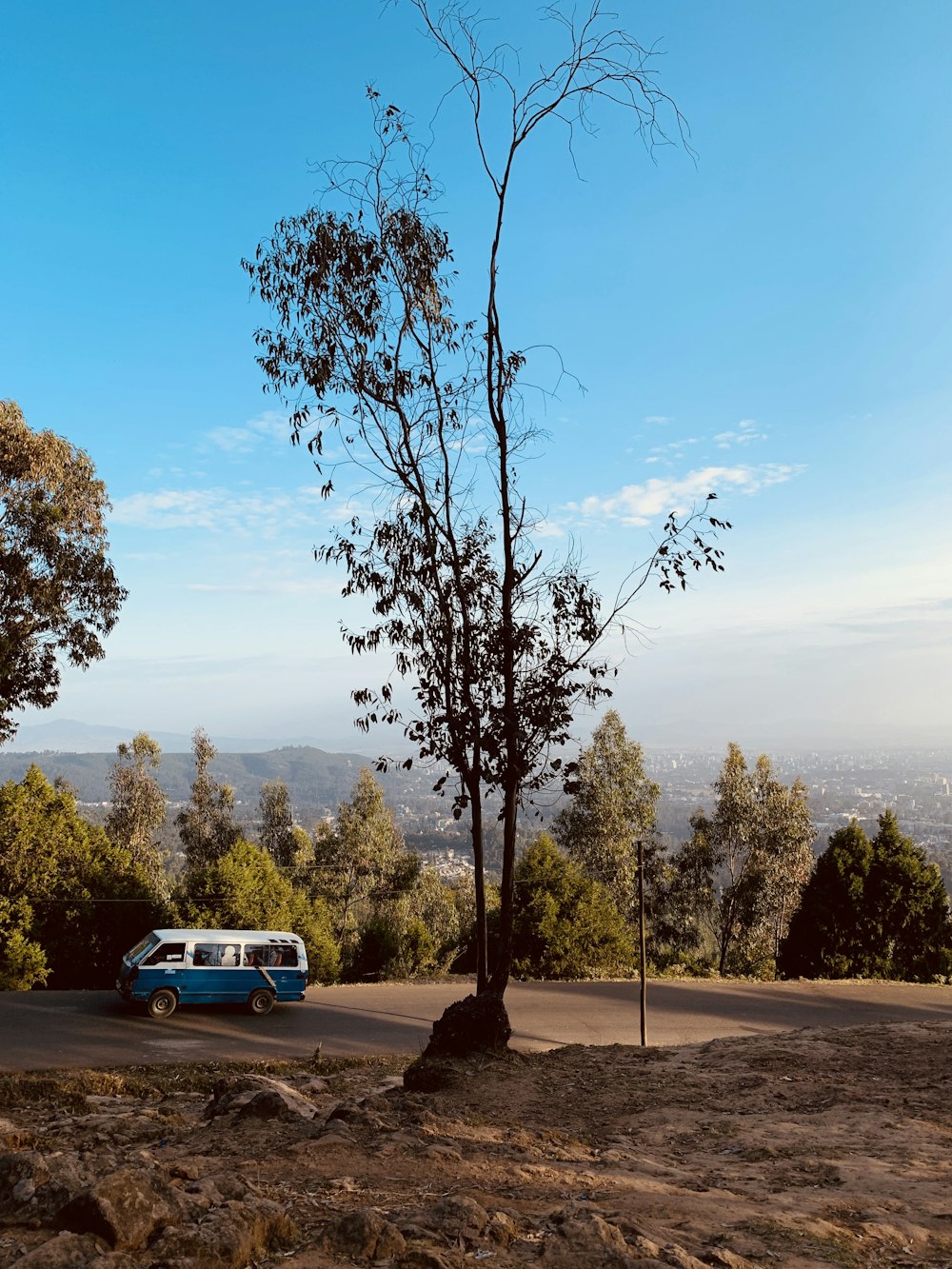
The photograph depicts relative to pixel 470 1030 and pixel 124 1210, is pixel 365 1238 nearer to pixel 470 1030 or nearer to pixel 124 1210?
pixel 124 1210

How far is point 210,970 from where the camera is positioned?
17297 mm

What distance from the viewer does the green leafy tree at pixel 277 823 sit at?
51.3 m

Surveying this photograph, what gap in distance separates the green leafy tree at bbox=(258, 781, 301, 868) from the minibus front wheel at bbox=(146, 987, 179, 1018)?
111ft

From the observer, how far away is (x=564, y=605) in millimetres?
11289

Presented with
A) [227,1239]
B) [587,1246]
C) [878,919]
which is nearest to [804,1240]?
[587,1246]

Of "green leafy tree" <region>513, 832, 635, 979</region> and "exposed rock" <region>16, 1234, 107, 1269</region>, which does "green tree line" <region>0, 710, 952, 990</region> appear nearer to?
"green leafy tree" <region>513, 832, 635, 979</region>

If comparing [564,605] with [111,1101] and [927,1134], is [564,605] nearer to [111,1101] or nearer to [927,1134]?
[927,1134]

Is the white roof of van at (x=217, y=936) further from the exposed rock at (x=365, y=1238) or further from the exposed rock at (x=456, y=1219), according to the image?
the exposed rock at (x=365, y=1238)

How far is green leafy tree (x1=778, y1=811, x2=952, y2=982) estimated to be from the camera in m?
28.6

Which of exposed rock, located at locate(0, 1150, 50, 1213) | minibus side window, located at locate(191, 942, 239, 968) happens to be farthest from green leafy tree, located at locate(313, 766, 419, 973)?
exposed rock, located at locate(0, 1150, 50, 1213)

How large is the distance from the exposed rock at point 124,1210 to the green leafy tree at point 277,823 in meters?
47.6

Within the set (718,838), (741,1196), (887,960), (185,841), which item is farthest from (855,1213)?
(185,841)

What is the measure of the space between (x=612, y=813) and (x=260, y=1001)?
20480 millimetres

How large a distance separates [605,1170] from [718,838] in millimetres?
33748
